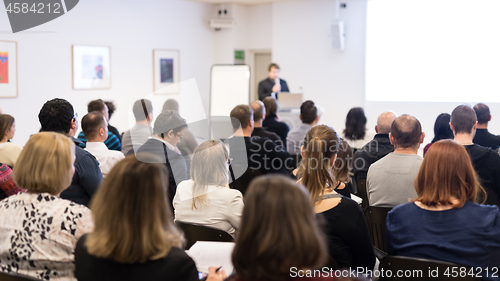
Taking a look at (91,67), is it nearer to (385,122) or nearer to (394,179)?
(385,122)

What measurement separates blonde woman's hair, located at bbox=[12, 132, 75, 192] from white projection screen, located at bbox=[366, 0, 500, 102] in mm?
6522

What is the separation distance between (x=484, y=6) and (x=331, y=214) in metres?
6.03

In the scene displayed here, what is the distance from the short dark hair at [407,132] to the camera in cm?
270

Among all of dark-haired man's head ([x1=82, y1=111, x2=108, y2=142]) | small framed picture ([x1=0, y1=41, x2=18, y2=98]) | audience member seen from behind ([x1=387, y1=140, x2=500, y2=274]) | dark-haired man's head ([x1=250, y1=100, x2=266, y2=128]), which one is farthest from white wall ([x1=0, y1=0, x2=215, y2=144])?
audience member seen from behind ([x1=387, y1=140, x2=500, y2=274])

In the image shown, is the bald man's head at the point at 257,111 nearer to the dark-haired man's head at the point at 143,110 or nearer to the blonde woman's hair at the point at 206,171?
the dark-haired man's head at the point at 143,110

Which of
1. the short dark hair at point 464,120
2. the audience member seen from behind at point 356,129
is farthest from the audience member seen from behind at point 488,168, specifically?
the audience member seen from behind at point 356,129

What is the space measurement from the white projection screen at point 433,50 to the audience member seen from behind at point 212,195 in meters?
5.75

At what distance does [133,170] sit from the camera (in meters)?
1.32

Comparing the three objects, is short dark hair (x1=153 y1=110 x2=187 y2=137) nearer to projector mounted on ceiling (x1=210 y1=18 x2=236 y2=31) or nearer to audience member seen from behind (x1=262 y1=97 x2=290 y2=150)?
audience member seen from behind (x1=262 y1=97 x2=290 y2=150)

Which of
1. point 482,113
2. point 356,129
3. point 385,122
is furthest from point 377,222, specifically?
point 482,113

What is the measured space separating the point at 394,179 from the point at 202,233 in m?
1.26

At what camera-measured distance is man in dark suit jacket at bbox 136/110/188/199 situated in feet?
8.04

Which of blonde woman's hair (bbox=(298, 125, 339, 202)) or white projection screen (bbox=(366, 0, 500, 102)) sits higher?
white projection screen (bbox=(366, 0, 500, 102))

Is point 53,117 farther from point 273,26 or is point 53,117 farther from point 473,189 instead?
point 273,26
